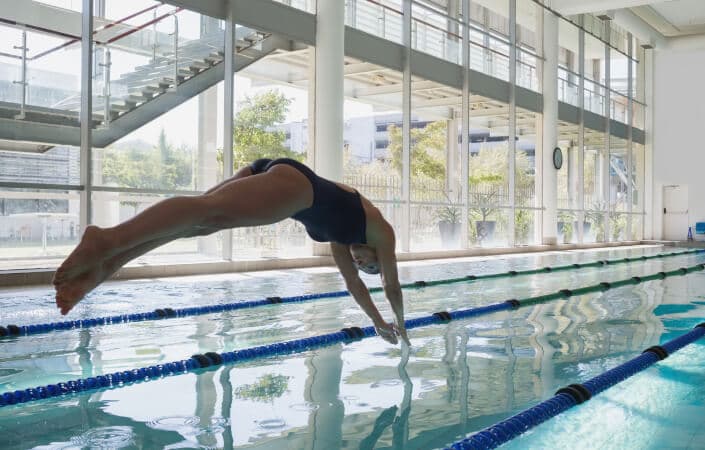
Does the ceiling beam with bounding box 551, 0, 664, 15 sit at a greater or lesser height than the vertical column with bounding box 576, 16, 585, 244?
greater

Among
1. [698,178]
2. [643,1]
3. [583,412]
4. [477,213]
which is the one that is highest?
[643,1]

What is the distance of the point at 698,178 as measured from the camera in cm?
2366

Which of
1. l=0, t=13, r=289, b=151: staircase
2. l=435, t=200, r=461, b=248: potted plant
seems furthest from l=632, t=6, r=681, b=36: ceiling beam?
l=0, t=13, r=289, b=151: staircase

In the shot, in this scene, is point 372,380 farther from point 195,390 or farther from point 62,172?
point 62,172

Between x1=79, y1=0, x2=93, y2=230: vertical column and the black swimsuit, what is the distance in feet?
18.9

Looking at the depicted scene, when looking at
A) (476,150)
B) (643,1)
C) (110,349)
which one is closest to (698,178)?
(476,150)

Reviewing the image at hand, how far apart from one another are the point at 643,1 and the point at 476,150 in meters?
8.17

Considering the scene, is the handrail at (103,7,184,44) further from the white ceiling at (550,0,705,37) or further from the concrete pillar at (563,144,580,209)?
the concrete pillar at (563,144,580,209)

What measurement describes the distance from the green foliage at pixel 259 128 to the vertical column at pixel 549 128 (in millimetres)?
8161

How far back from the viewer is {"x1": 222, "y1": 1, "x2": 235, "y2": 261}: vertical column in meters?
9.91

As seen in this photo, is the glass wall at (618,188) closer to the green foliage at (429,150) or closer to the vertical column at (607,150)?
the vertical column at (607,150)

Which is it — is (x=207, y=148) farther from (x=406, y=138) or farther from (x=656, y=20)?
(x=656, y=20)

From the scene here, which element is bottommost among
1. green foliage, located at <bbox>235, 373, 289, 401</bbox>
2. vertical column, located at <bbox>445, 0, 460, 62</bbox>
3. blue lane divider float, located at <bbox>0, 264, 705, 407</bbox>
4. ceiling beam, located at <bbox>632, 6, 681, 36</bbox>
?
green foliage, located at <bbox>235, 373, 289, 401</bbox>

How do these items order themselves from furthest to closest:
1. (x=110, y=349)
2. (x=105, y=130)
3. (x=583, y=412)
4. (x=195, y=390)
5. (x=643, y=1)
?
(x=643, y=1) < (x=105, y=130) < (x=110, y=349) < (x=195, y=390) < (x=583, y=412)
